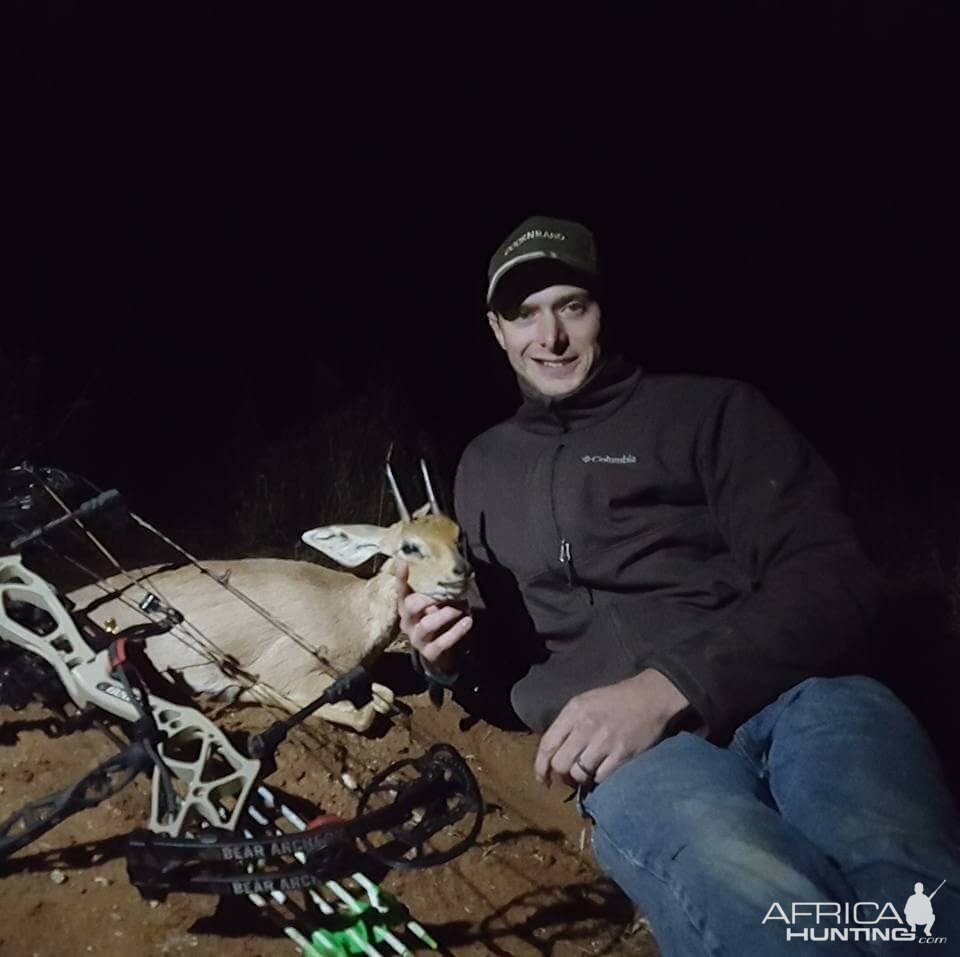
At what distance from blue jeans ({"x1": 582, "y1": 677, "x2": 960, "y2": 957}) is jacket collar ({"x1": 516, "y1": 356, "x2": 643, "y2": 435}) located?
1048 millimetres

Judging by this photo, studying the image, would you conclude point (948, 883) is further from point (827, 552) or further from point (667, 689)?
point (827, 552)

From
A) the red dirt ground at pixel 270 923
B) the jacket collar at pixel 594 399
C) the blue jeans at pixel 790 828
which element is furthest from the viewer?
the jacket collar at pixel 594 399

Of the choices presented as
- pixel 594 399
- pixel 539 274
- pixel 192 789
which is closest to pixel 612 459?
pixel 594 399

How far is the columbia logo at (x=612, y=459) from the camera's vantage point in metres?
2.83

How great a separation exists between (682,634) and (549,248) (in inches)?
53.6

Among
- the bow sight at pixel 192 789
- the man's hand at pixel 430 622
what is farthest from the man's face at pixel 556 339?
the bow sight at pixel 192 789

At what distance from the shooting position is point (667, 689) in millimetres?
2316

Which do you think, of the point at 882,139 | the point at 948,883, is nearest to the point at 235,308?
the point at 948,883

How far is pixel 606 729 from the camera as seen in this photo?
227cm

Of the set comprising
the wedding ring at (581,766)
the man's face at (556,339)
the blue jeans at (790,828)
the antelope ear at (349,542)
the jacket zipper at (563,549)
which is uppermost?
the man's face at (556,339)

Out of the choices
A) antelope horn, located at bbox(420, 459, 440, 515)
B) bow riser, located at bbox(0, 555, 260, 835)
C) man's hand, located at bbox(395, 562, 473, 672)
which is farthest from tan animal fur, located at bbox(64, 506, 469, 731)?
man's hand, located at bbox(395, 562, 473, 672)

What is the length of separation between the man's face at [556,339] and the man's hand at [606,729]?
1090 mm

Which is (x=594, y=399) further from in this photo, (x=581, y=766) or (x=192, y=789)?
(x=192, y=789)

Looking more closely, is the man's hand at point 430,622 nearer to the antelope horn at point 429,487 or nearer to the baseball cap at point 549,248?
the antelope horn at point 429,487
